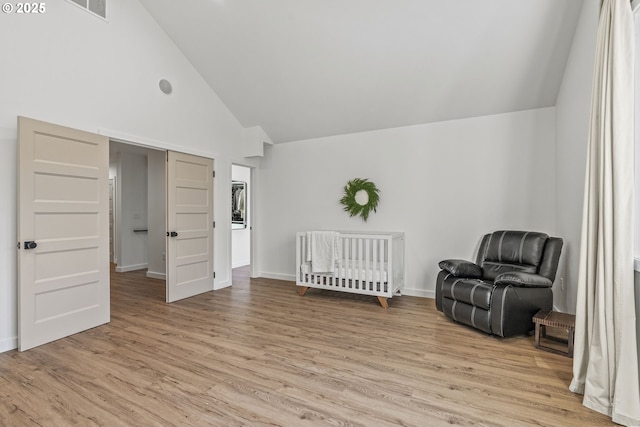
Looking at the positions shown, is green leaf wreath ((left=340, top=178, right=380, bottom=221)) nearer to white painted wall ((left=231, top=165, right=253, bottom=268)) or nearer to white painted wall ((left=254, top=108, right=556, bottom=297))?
white painted wall ((left=254, top=108, right=556, bottom=297))

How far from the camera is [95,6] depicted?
323 centimetres

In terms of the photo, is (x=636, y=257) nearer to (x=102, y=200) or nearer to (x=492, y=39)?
(x=492, y=39)

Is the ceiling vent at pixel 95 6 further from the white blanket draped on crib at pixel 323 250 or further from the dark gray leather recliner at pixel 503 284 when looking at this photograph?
the dark gray leather recliner at pixel 503 284

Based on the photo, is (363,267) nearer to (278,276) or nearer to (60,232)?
(278,276)

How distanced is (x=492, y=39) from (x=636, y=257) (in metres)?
2.32

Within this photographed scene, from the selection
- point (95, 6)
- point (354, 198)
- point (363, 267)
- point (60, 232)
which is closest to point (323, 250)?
point (363, 267)

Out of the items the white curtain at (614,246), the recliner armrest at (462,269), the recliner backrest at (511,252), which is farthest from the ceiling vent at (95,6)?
the recliner backrest at (511,252)

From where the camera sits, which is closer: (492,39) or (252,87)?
(492,39)

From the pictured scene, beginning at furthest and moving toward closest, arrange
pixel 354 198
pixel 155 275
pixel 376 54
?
pixel 155 275 < pixel 354 198 < pixel 376 54

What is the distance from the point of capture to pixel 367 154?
15.4 ft

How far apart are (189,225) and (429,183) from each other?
3.33 metres

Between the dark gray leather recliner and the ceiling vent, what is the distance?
178 inches

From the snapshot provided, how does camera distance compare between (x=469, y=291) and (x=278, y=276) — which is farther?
(x=278, y=276)

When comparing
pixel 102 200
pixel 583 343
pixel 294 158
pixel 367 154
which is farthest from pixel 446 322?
pixel 102 200
